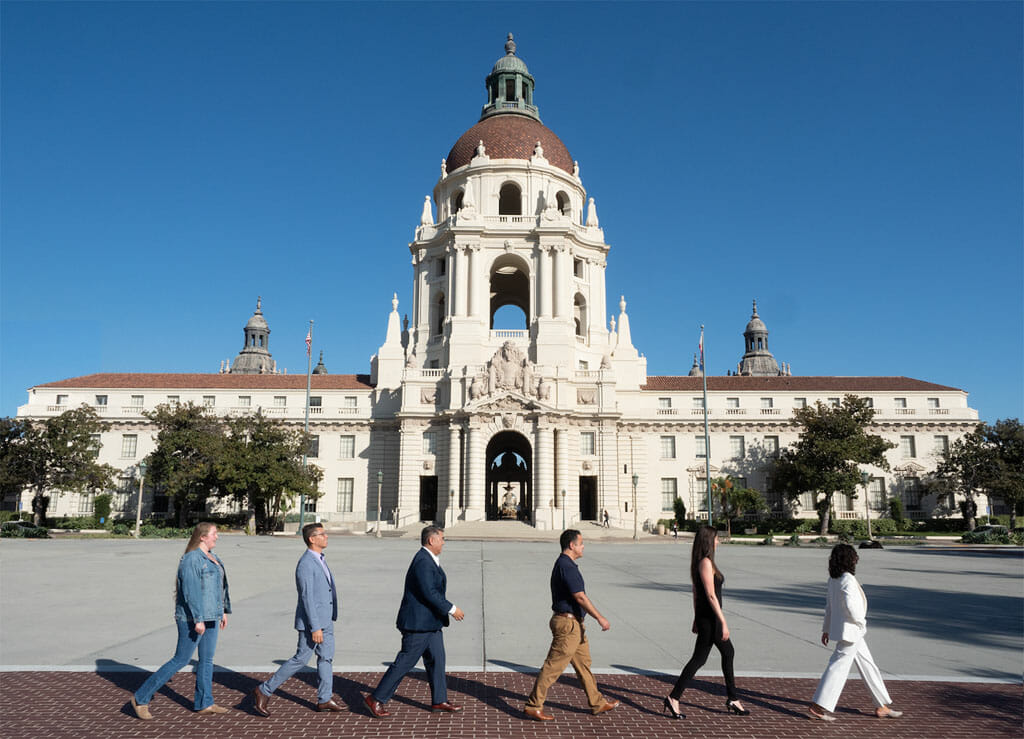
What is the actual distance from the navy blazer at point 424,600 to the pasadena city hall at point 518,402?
47339 mm

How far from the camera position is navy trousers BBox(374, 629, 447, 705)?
25.5 ft

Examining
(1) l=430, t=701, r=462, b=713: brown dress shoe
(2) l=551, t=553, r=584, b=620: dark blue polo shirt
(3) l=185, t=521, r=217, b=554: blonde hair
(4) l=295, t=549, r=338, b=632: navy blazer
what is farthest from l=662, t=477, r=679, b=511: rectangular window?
(3) l=185, t=521, r=217, b=554: blonde hair

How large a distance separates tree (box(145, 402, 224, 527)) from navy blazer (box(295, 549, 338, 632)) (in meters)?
44.2

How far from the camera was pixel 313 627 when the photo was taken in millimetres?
7855

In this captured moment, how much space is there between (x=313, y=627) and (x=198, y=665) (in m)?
1.35

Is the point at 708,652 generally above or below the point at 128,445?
below

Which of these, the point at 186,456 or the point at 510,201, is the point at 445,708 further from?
the point at 510,201

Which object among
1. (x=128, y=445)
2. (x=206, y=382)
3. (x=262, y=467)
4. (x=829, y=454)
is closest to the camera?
(x=262, y=467)

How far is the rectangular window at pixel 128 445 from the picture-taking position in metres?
62.2

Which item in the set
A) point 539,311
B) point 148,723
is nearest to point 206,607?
point 148,723

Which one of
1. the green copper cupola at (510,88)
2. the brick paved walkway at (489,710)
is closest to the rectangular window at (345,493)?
the green copper cupola at (510,88)

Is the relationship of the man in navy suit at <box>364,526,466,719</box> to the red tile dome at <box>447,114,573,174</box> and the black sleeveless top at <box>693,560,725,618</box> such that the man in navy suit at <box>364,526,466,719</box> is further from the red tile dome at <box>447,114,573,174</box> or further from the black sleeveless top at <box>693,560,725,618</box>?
the red tile dome at <box>447,114,573,174</box>

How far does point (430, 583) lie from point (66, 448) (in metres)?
54.2

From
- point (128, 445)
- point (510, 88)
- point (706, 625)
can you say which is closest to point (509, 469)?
point (128, 445)
